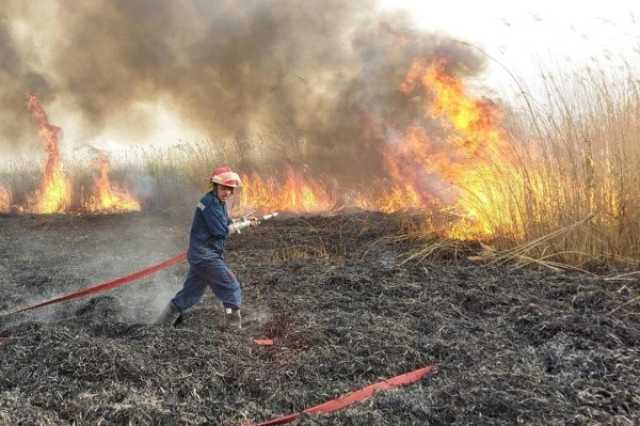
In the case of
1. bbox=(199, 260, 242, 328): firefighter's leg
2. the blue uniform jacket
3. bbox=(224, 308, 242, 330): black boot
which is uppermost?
the blue uniform jacket

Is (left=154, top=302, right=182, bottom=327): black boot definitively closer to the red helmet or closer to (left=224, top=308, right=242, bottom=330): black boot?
(left=224, top=308, right=242, bottom=330): black boot

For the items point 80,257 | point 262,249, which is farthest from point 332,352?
point 80,257

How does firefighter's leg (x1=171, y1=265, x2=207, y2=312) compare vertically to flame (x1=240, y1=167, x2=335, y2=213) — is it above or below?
below

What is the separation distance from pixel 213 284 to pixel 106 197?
11.6 meters

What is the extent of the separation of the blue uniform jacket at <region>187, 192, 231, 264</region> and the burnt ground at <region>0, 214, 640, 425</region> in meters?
0.64

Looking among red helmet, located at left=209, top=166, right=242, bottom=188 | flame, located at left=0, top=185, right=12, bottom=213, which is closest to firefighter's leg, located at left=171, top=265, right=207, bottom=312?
red helmet, located at left=209, top=166, right=242, bottom=188

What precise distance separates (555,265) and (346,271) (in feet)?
7.37

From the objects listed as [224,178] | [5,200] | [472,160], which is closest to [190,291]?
[224,178]

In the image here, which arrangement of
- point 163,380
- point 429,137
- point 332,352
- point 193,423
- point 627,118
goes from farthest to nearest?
point 429,137 → point 627,118 → point 332,352 → point 163,380 → point 193,423

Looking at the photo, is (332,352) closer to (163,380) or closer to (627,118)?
(163,380)

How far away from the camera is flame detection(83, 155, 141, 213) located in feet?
49.9

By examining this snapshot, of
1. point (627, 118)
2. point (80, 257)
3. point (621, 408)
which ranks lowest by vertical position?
point (621, 408)

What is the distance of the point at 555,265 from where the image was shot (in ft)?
20.2

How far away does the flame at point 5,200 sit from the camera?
1651 cm
